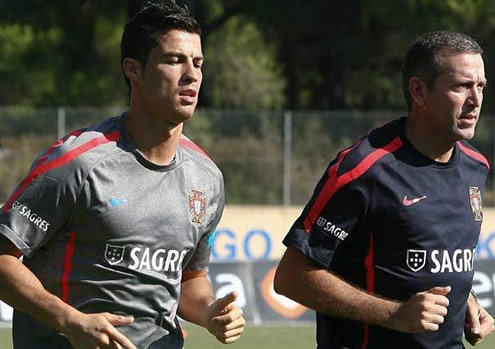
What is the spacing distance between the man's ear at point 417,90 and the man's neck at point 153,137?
3.08 feet

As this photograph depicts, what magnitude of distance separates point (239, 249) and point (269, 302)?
3583 mm

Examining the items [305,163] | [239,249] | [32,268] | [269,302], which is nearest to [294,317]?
[269,302]

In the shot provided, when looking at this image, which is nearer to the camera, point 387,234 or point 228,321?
point 228,321

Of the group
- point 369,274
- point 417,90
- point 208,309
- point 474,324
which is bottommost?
point 474,324

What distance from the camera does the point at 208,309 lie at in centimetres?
484

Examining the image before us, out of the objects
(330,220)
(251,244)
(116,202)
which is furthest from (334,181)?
(251,244)

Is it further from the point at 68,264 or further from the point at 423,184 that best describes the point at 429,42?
the point at 68,264

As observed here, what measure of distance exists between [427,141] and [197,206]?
94cm

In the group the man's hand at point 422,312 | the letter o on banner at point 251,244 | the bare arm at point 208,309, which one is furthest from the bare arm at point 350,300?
the letter o on banner at point 251,244

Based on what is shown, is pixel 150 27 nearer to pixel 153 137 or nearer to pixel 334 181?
pixel 153 137

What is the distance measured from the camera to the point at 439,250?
4914mm

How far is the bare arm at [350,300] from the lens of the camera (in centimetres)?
461

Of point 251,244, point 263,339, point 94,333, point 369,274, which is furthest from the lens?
point 251,244

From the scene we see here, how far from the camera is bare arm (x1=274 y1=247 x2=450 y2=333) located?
461cm
